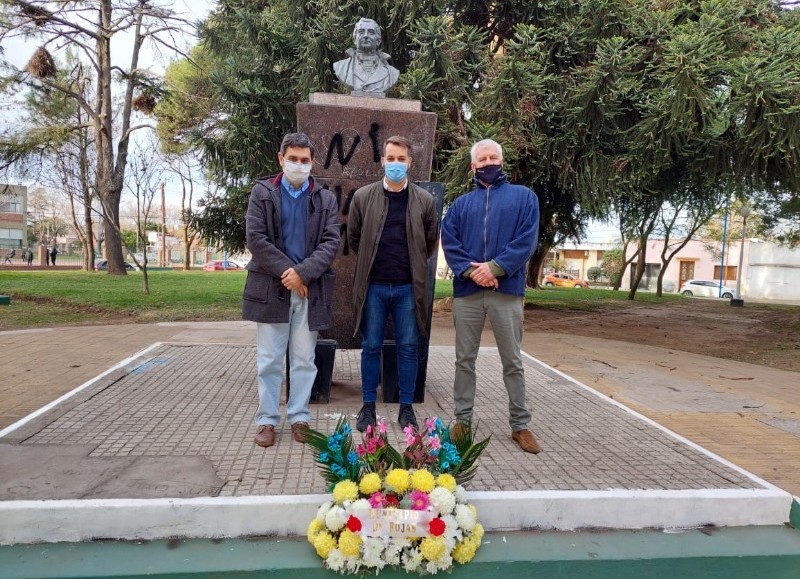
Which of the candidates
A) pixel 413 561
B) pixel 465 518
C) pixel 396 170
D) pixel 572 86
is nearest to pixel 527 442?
pixel 465 518

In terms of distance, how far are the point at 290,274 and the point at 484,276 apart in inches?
50.5

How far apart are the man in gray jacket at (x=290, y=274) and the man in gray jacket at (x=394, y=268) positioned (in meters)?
0.27

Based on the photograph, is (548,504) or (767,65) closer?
(548,504)

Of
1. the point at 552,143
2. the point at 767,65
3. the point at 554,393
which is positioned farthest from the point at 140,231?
the point at 767,65

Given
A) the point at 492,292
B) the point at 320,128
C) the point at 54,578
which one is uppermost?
the point at 320,128

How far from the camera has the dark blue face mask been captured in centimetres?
393

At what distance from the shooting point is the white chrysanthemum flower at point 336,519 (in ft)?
8.97

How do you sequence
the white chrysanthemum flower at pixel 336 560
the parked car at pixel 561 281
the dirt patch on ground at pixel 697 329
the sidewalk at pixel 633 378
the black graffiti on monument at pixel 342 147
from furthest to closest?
the parked car at pixel 561 281, the dirt patch on ground at pixel 697 329, the black graffiti on monument at pixel 342 147, the sidewalk at pixel 633 378, the white chrysanthemum flower at pixel 336 560

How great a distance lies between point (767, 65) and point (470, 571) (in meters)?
9.12

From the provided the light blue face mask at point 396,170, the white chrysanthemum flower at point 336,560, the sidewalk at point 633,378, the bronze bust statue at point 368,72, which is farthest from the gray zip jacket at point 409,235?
the sidewalk at point 633,378

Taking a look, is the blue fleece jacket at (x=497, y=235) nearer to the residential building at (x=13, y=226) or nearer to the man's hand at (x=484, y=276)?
the man's hand at (x=484, y=276)

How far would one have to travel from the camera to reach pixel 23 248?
168 feet

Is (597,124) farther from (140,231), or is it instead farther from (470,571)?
(140,231)

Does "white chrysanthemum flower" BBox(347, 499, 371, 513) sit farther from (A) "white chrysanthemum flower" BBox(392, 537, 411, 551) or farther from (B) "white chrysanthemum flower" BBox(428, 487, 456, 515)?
(B) "white chrysanthemum flower" BBox(428, 487, 456, 515)
